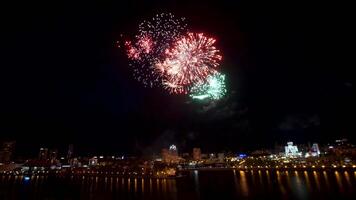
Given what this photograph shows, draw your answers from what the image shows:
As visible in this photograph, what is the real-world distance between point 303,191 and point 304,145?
381 feet

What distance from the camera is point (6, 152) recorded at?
552ft

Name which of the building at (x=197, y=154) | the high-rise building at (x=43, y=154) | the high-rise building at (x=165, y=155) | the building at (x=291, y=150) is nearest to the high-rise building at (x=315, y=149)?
the building at (x=291, y=150)

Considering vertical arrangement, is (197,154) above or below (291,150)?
above

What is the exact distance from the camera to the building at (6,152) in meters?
165

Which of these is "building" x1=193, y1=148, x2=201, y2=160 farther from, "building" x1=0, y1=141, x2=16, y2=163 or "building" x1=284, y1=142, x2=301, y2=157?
"building" x1=0, y1=141, x2=16, y2=163

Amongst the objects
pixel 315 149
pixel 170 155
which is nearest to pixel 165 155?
pixel 170 155

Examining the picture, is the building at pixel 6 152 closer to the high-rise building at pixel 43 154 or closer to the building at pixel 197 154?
the high-rise building at pixel 43 154

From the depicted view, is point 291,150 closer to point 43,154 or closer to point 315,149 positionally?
point 315,149

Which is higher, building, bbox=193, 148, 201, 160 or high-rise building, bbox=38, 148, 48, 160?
high-rise building, bbox=38, 148, 48, 160

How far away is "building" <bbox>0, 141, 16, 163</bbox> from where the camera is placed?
16525cm

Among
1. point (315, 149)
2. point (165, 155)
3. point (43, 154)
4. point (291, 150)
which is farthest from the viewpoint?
point (43, 154)

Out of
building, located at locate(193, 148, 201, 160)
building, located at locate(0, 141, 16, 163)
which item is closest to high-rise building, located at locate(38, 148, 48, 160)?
building, located at locate(0, 141, 16, 163)

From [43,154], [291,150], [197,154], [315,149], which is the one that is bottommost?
[315,149]

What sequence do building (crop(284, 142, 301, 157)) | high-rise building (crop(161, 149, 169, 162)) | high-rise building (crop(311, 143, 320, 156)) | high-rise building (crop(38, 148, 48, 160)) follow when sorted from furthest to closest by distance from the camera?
high-rise building (crop(38, 148, 48, 160)) → high-rise building (crop(161, 149, 169, 162)) → building (crop(284, 142, 301, 157)) → high-rise building (crop(311, 143, 320, 156))
